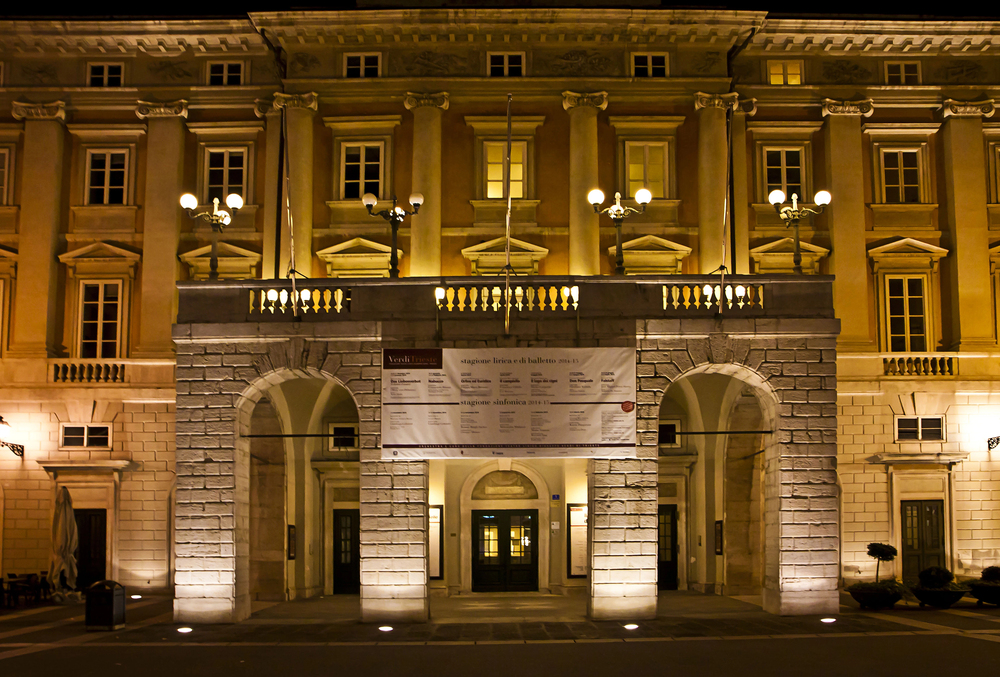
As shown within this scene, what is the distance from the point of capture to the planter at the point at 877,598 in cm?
2034

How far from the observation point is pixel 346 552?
2659cm

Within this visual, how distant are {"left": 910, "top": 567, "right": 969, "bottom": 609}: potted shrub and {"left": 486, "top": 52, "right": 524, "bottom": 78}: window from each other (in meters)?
17.7

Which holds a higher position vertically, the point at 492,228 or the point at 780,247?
the point at 492,228

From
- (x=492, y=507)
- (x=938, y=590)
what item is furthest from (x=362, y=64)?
(x=938, y=590)

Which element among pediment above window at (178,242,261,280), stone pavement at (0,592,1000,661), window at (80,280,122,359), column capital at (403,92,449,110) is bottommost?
stone pavement at (0,592,1000,661)

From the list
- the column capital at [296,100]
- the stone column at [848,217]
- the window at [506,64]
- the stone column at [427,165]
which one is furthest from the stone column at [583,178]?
the column capital at [296,100]

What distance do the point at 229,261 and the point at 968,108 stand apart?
2256 cm

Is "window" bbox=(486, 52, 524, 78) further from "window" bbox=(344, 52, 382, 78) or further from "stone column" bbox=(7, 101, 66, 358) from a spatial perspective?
"stone column" bbox=(7, 101, 66, 358)

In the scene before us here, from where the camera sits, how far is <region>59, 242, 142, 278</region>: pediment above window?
27.2 metres

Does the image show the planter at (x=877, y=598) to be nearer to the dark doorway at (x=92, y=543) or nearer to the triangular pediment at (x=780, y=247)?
the triangular pediment at (x=780, y=247)

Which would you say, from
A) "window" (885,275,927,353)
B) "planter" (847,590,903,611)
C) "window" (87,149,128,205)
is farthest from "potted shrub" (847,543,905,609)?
"window" (87,149,128,205)

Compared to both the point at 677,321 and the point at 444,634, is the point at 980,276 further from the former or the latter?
the point at 444,634

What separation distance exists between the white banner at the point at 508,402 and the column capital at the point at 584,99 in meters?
11.0

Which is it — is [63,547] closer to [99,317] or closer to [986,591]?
[99,317]
